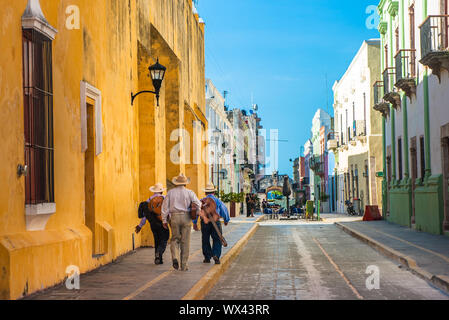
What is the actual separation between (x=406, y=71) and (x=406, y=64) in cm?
27

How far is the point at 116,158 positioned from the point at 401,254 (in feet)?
21.9

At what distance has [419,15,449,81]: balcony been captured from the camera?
20141 mm

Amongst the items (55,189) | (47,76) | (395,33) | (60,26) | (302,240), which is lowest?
(302,240)

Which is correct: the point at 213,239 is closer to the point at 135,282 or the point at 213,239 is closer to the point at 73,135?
the point at 135,282

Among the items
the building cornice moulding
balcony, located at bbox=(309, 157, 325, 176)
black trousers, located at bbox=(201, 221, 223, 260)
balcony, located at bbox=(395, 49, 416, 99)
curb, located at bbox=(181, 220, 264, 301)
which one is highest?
balcony, located at bbox=(395, 49, 416, 99)

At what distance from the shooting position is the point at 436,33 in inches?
814

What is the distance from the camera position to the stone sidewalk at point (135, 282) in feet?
30.6

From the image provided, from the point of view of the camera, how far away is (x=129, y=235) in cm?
1614

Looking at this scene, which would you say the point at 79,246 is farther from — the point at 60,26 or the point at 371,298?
the point at 371,298

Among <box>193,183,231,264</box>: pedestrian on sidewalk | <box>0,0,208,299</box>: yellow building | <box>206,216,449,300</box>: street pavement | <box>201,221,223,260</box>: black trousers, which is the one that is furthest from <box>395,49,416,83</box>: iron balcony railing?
<box>201,221,223,260</box>: black trousers

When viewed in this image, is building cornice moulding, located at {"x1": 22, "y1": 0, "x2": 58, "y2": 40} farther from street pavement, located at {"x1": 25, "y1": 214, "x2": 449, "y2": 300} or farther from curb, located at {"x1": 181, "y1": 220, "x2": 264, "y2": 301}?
curb, located at {"x1": 181, "y1": 220, "x2": 264, "y2": 301}

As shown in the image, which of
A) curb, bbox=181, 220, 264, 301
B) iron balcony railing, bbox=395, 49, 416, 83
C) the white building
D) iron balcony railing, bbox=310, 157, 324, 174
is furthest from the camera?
iron balcony railing, bbox=310, 157, 324, 174

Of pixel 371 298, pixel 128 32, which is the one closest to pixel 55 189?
pixel 371 298

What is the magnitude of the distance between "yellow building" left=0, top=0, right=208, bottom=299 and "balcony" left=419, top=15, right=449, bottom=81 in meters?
8.00
